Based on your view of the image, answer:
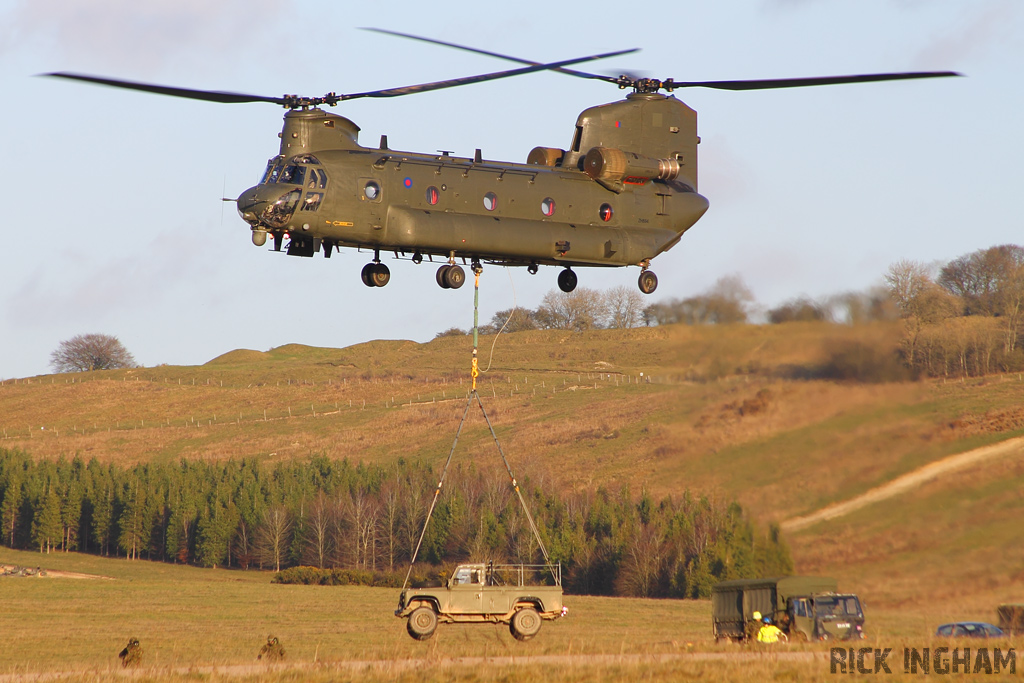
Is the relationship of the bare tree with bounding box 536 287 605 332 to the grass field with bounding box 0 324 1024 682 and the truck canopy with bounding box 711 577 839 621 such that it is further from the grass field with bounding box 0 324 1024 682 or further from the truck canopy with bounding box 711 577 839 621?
the truck canopy with bounding box 711 577 839 621

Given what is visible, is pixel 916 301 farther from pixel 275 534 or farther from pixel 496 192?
pixel 275 534

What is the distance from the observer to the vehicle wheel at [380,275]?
3067 cm

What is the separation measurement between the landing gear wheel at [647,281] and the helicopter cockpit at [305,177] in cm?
930

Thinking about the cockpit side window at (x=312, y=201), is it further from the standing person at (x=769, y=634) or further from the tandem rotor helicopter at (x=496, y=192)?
the standing person at (x=769, y=634)

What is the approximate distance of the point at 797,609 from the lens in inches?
1256

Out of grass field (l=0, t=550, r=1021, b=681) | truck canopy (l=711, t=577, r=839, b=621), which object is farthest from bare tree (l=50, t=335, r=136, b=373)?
truck canopy (l=711, t=577, r=839, b=621)

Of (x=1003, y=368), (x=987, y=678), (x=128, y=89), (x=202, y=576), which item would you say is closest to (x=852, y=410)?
(x=1003, y=368)

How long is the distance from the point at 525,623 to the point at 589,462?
46.6m

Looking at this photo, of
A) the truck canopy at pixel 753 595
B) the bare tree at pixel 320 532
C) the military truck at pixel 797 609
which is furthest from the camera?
the bare tree at pixel 320 532

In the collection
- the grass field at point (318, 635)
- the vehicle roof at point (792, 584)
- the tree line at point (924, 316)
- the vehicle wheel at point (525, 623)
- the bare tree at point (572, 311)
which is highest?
the bare tree at point (572, 311)

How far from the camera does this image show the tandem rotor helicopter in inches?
1117

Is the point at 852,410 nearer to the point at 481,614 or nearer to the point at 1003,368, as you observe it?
the point at 1003,368

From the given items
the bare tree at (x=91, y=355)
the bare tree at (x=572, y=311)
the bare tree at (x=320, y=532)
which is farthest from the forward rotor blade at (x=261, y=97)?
the bare tree at (x=91, y=355)

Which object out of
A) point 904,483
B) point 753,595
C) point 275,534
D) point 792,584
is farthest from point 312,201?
point 275,534
